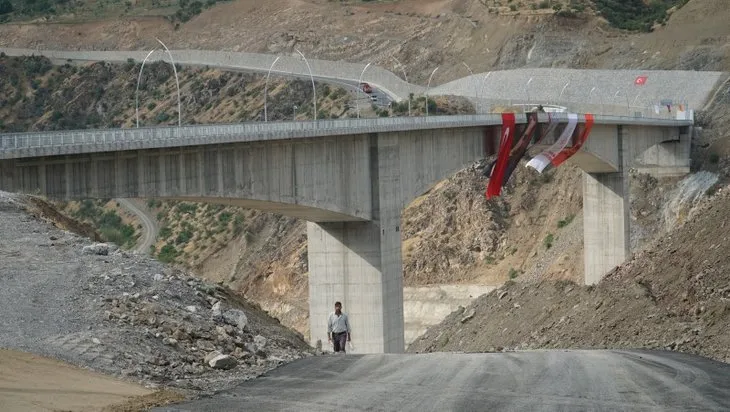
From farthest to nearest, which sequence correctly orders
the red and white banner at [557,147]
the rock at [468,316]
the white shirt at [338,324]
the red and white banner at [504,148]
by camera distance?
the red and white banner at [557,147]
the red and white banner at [504,148]
the rock at [468,316]
the white shirt at [338,324]

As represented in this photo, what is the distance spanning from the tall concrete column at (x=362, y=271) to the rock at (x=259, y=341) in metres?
31.2

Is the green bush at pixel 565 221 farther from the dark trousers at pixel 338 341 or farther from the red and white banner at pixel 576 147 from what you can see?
the dark trousers at pixel 338 341

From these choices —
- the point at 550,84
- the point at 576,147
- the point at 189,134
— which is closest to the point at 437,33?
the point at 550,84

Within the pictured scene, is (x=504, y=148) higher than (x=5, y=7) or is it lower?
lower

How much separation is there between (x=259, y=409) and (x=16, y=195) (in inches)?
559

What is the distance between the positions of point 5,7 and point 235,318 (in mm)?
169670

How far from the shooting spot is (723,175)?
87.8 meters

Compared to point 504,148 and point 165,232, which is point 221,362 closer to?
point 504,148

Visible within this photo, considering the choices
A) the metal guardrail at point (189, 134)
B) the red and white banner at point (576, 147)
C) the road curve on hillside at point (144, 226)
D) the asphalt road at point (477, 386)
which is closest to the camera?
the asphalt road at point (477, 386)

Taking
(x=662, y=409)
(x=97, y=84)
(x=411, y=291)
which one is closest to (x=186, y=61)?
(x=97, y=84)

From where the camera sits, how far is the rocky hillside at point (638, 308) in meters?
35.6

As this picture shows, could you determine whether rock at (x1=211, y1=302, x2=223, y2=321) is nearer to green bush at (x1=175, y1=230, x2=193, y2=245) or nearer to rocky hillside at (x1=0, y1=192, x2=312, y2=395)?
rocky hillside at (x1=0, y1=192, x2=312, y2=395)

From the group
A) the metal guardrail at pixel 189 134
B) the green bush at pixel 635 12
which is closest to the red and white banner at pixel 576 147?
the metal guardrail at pixel 189 134

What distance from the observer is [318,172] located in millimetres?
54562
